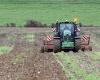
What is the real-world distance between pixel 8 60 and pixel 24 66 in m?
2.96

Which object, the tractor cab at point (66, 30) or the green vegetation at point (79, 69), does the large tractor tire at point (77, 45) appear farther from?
the green vegetation at point (79, 69)

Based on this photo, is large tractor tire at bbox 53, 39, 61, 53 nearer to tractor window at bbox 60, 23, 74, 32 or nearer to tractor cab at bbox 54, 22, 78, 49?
tractor cab at bbox 54, 22, 78, 49

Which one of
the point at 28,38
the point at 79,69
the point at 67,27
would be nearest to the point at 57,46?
the point at 67,27

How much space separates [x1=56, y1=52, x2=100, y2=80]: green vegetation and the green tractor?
4270mm

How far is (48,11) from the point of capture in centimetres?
7550

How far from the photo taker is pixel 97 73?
18516mm

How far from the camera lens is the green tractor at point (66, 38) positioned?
95.5 ft

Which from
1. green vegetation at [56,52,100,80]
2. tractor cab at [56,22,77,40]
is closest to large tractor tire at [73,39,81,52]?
tractor cab at [56,22,77,40]

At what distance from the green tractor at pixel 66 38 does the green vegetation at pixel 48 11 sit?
104 ft

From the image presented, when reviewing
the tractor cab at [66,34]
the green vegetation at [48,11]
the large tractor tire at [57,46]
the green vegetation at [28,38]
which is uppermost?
the tractor cab at [66,34]

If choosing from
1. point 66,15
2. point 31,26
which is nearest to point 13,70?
point 31,26

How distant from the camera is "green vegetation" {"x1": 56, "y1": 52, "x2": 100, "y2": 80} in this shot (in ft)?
57.5

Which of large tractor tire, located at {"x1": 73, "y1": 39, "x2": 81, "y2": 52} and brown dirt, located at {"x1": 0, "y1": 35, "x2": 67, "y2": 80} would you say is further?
large tractor tire, located at {"x1": 73, "y1": 39, "x2": 81, "y2": 52}

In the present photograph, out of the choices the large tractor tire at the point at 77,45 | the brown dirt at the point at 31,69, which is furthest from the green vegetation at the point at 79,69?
the large tractor tire at the point at 77,45
